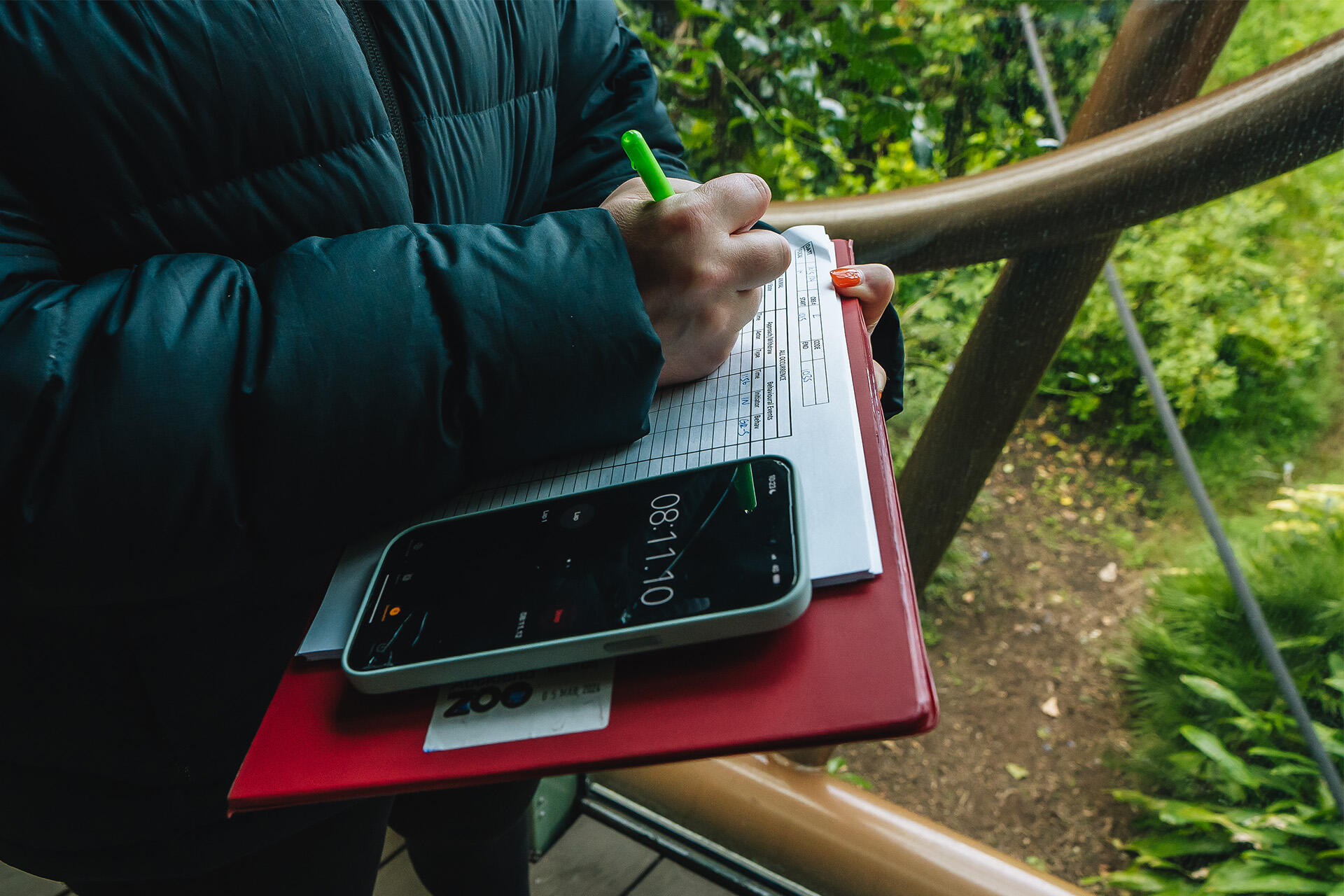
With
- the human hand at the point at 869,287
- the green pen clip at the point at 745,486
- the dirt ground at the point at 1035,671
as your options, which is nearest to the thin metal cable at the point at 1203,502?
the dirt ground at the point at 1035,671

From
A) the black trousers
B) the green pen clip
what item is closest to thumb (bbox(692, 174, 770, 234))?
the green pen clip

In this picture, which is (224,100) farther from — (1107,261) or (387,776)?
(1107,261)

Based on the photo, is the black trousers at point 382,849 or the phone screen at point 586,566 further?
the black trousers at point 382,849

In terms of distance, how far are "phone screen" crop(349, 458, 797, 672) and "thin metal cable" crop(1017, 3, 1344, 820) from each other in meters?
0.87

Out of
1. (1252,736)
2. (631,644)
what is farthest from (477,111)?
(1252,736)

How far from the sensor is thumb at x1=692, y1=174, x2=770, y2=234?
0.48 metres

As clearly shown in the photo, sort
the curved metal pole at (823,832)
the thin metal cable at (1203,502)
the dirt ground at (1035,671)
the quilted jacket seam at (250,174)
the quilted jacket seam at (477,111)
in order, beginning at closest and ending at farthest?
the quilted jacket seam at (250,174), the quilted jacket seam at (477,111), the thin metal cable at (1203,502), the curved metal pole at (823,832), the dirt ground at (1035,671)

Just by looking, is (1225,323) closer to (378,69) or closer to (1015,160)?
(1015,160)

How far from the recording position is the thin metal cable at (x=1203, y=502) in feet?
2.96

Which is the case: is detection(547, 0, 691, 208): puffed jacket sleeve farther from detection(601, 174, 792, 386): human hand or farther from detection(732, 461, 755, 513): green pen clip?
detection(732, 461, 755, 513): green pen clip

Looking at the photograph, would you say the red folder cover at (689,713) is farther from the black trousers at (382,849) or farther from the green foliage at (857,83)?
the green foliage at (857,83)

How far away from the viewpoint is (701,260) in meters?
0.47

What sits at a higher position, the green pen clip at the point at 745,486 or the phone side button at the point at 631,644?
the green pen clip at the point at 745,486

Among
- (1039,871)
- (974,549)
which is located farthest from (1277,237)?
(1039,871)
